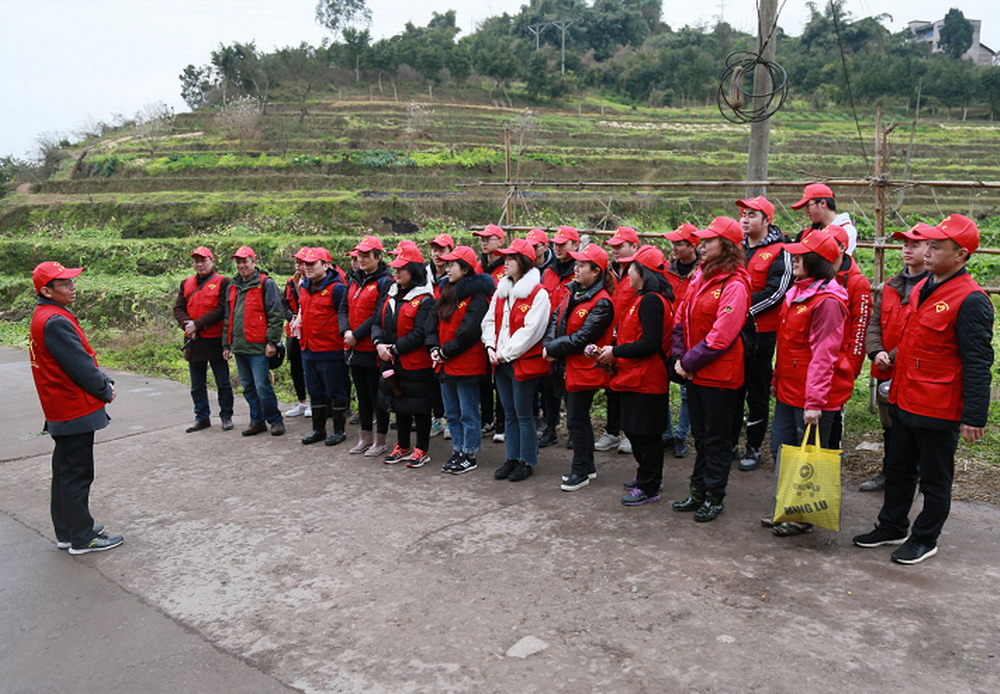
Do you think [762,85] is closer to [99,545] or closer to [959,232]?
[959,232]

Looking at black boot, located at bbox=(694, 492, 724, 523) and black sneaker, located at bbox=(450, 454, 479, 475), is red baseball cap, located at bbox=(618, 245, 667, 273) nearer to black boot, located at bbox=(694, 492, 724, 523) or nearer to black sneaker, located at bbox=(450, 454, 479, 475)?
black boot, located at bbox=(694, 492, 724, 523)

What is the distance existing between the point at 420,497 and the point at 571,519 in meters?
1.17

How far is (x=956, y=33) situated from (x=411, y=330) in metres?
84.3

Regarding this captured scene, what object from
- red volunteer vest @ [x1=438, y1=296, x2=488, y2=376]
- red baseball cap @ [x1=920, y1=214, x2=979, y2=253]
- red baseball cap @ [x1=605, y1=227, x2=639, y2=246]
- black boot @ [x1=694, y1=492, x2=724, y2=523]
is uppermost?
red baseball cap @ [x1=920, y1=214, x2=979, y2=253]

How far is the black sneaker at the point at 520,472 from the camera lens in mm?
5684

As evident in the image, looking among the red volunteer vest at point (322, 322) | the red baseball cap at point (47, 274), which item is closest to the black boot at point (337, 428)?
the red volunteer vest at point (322, 322)

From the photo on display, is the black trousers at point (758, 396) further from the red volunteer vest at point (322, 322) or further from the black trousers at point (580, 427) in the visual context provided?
the red volunteer vest at point (322, 322)

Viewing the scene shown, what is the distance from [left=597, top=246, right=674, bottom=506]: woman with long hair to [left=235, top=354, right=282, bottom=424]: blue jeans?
11.8 ft

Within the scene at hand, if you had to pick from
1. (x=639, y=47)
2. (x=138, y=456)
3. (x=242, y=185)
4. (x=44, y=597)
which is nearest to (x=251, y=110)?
(x=242, y=185)

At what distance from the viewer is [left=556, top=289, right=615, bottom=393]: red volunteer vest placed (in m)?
5.25

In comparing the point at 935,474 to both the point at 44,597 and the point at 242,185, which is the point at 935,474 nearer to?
the point at 44,597

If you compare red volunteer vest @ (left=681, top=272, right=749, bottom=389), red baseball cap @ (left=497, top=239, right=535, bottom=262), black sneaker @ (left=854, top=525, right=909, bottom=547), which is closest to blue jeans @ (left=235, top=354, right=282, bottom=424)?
red baseball cap @ (left=497, top=239, right=535, bottom=262)

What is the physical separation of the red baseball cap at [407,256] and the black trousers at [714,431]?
8.20 feet

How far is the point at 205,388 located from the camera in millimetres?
7688
